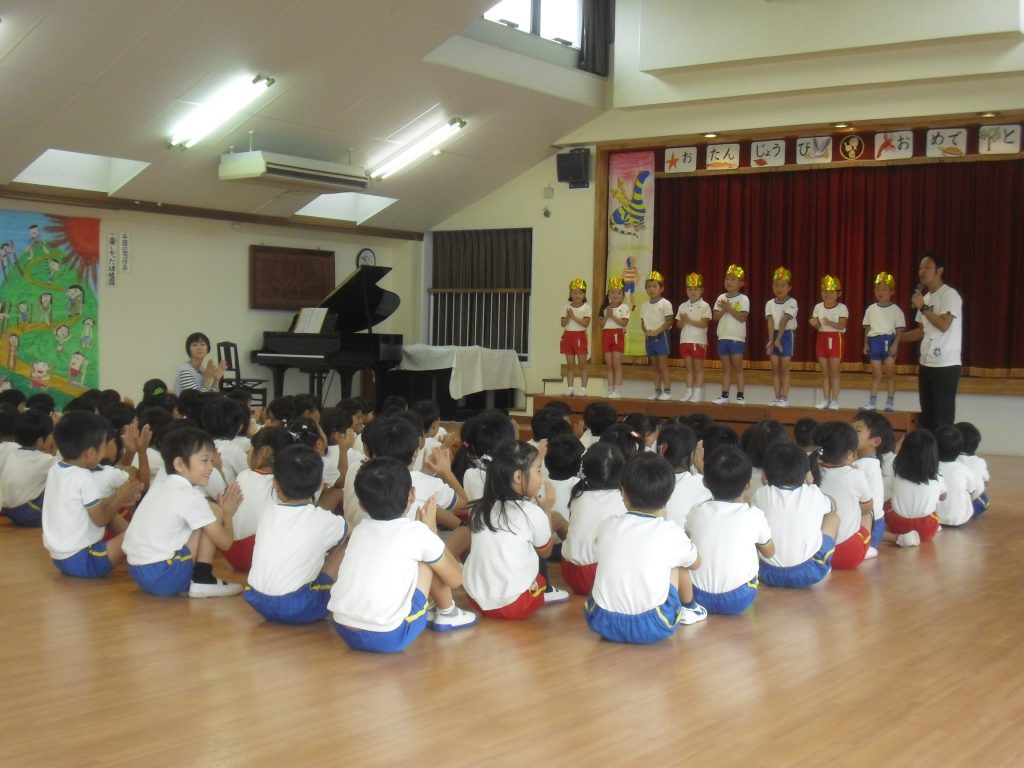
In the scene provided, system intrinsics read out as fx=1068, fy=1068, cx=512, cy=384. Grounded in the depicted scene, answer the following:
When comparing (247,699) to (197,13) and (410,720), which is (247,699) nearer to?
(410,720)

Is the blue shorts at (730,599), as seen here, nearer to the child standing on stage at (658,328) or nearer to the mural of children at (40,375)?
the child standing on stage at (658,328)

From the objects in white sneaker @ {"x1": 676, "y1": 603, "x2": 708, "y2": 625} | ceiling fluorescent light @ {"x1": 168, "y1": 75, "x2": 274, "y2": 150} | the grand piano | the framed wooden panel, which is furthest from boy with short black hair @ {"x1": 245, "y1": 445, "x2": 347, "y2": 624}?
the framed wooden panel

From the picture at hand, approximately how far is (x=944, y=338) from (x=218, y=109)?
6.00 metres

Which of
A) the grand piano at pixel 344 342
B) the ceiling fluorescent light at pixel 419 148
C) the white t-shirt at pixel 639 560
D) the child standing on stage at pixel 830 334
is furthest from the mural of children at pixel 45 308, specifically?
the white t-shirt at pixel 639 560

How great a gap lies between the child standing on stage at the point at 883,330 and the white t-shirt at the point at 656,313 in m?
1.73

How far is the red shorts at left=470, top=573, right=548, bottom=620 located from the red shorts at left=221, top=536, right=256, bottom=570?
111 cm

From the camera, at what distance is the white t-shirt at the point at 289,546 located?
142 inches

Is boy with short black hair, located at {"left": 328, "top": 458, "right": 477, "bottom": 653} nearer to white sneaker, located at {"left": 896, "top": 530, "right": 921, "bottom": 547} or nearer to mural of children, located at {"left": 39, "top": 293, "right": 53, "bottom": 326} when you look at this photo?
white sneaker, located at {"left": 896, "top": 530, "right": 921, "bottom": 547}

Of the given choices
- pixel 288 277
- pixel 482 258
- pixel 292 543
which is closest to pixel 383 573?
pixel 292 543

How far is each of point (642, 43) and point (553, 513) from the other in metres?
7.08

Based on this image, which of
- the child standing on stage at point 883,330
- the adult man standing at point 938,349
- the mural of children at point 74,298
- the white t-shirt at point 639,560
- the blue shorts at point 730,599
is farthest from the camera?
the mural of children at point 74,298

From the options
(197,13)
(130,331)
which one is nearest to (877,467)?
(197,13)

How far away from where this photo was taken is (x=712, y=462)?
3855 mm

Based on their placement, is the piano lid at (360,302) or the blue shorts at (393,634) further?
the piano lid at (360,302)
